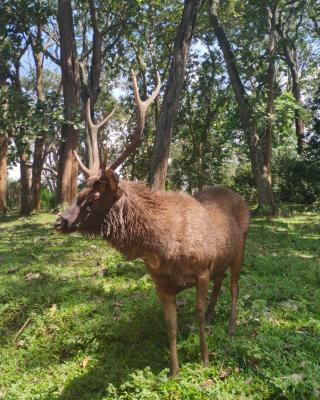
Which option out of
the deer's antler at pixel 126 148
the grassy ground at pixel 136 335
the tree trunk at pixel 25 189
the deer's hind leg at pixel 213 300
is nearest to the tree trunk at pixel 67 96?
the tree trunk at pixel 25 189

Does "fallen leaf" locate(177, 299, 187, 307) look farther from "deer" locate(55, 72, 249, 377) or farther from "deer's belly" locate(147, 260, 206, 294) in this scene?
"deer's belly" locate(147, 260, 206, 294)

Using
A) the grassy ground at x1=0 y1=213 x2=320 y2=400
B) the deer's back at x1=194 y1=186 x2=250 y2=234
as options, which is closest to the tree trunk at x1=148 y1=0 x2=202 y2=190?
the grassy ground at x1=0 y1=213 x2=320 y2=400

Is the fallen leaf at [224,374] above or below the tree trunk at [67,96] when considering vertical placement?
below

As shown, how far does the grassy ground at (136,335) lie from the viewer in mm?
3576

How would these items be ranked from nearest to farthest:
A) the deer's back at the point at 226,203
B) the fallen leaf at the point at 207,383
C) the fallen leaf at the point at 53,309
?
the fallen leaf at the point at 207,383 < the deer's back at the point at 226,203 < the fallen leaf at the point at 53,309

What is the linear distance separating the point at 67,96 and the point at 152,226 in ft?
29.6

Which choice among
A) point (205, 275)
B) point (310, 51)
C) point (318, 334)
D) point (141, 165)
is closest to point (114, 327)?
point (205, 275)

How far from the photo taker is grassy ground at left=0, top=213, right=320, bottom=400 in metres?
3.58

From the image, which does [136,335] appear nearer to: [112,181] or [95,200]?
[95,200]

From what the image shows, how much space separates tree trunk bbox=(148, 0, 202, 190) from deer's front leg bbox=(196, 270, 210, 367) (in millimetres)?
4002

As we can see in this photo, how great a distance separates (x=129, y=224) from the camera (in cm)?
345

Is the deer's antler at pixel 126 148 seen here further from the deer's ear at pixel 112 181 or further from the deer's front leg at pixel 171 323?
the deer's front leg at pixel 171 323

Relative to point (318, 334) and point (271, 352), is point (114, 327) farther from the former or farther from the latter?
point (318, 334)

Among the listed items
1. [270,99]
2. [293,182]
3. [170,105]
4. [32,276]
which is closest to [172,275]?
[32,276]
